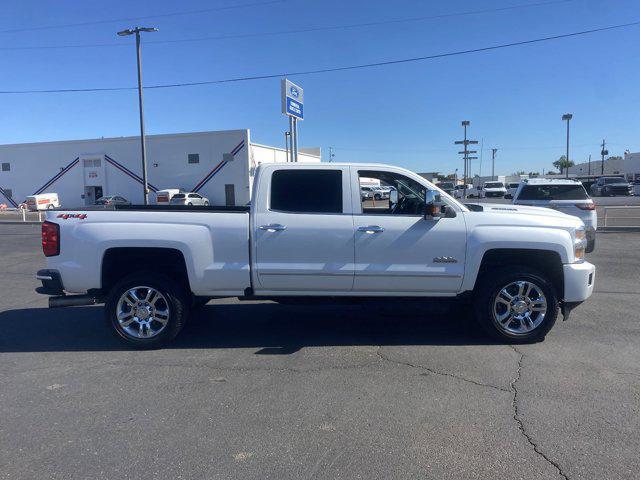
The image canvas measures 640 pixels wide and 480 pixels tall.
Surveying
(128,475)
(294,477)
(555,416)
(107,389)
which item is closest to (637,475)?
(555,416)

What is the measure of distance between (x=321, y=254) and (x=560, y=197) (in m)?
10.0

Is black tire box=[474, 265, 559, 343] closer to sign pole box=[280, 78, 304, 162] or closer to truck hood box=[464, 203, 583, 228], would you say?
truck hood box=[464, 203, 583, 228]

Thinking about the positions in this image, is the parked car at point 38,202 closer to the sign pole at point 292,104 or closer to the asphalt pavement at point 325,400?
the sign pole at point 292,104

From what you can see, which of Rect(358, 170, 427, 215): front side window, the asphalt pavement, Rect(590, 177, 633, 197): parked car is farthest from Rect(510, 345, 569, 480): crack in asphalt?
Rect(590, 177, 633, 197): parked car

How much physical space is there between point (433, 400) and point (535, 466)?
1077 mm

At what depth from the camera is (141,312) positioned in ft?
18.3

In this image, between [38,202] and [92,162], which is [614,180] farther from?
[38,202]

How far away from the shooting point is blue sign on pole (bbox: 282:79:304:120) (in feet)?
58.0

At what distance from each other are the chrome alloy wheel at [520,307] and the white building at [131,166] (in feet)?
121

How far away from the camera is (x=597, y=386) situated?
446 centimetres

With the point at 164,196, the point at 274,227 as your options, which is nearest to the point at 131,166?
the point at 164,196

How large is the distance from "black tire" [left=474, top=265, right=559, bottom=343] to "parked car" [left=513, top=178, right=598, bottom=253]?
8.02 m

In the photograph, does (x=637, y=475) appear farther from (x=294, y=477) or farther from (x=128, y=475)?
(x=128, y=475)

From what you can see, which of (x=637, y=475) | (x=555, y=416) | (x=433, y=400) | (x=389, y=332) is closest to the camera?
(x=637, y=475)
